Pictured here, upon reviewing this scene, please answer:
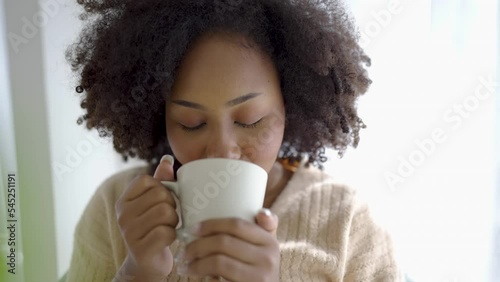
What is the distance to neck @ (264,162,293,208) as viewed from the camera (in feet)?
3.10

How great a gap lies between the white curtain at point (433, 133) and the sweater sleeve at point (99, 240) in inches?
15.2

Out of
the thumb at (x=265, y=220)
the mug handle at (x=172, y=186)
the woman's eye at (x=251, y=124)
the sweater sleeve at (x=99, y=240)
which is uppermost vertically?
the woman's eye at (x=251, y=124)

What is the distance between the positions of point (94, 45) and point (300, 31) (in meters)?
0.30

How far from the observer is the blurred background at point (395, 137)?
0.87 m

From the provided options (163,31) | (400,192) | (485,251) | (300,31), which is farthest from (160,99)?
(485,251)

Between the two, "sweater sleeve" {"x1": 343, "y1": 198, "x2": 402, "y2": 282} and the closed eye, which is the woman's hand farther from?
"sweater sleeve" {"x1": 343, "y1": 198, "x2": 402, "y2": 282}

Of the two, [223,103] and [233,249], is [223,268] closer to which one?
[233,249]

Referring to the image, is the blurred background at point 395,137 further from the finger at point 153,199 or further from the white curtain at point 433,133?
the finger at point 153,199

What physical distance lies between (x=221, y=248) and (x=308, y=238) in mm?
312

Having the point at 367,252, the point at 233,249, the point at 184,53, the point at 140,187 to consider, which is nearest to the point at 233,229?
the point at 233,249

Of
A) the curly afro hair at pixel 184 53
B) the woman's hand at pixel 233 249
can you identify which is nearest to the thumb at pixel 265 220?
the woman's hand at pixel 233 249

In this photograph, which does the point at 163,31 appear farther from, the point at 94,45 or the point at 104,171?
the point at 104,171

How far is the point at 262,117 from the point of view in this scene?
736 millimetres

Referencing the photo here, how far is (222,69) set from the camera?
710 mm
